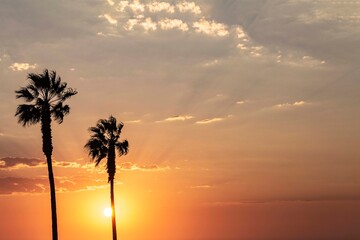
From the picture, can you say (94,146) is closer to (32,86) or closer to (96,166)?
(96,166)

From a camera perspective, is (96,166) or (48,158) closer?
(48,158)

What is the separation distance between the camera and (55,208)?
2216 inches

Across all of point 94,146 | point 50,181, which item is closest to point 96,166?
point 94,146

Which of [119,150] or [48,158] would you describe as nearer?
[48,158]

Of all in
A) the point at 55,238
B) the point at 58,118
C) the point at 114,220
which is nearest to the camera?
the point at 55,238

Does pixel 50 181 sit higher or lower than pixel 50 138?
lower

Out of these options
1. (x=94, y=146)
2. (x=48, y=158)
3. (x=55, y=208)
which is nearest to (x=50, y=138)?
(x=48, y=158)

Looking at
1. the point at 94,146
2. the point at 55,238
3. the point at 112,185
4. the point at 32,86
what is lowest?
the point at 55,238

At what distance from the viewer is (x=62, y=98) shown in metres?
59.2

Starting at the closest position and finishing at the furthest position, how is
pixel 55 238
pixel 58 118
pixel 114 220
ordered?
pixel 55 238 < pixel 58 118 < pixel 114 220

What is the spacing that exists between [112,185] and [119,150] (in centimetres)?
399

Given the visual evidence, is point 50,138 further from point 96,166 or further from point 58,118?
point 96,166

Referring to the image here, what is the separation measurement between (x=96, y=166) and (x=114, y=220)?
6315 mm

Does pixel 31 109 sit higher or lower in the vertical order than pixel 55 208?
higher
